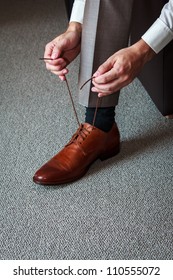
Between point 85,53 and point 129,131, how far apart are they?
1.00 ft

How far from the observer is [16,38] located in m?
1.54

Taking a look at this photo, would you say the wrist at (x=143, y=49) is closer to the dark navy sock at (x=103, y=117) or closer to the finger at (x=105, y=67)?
the finger at (x=105, y=67)

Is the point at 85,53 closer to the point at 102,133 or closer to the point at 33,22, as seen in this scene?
the point at 102,133

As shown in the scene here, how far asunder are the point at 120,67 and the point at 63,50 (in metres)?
0.17

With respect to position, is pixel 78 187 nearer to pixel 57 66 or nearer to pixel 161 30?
pixel 57 66

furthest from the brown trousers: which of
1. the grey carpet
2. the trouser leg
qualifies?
the grey carpet

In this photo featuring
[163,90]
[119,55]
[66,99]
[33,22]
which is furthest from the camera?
[33,22]

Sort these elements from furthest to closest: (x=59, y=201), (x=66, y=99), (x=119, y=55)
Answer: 1. (x=66, y=99)
2. (x=59, y=201)
3. (x=119, y=55)

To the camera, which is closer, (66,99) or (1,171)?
(1,171)

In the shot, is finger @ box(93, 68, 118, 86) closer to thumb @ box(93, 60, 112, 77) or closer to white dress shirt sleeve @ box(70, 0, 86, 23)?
thumb @ box(93, 60, 112, 77)

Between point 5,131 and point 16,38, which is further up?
point 16,38

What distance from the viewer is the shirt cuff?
2.46 ft

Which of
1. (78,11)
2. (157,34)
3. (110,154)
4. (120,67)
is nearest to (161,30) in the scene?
(157,34)

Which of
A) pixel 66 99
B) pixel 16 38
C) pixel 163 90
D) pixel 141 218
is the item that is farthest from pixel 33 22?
pixel 141 218
